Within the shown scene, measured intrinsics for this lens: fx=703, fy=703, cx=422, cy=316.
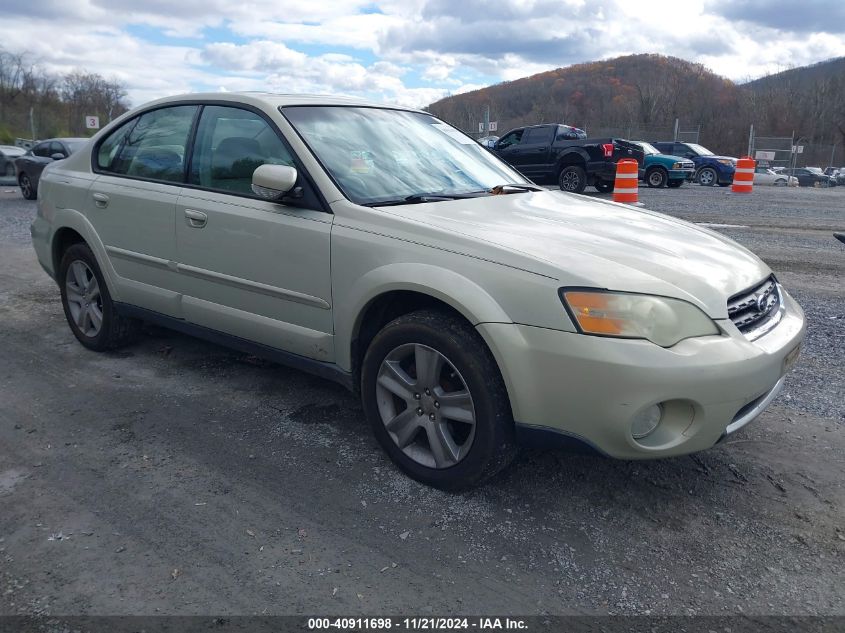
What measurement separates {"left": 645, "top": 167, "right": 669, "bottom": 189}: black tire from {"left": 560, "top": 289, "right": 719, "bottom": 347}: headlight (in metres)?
19.4

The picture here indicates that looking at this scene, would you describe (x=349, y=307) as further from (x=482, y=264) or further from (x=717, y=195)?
(x=717, y=195)

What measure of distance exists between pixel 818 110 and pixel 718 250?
71351 millimetres

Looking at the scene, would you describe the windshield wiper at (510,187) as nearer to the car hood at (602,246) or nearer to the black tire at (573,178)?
the car hood at (602,246)

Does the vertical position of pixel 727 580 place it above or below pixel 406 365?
below

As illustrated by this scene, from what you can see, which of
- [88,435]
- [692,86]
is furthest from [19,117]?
[692,86]

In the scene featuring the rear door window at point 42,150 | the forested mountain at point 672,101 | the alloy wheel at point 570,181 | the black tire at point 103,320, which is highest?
the forested mountain at point 672,101

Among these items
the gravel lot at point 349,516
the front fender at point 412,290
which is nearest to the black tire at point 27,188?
the gravel lot at point 349,516

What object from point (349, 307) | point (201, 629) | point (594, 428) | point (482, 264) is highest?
point (482, 264)

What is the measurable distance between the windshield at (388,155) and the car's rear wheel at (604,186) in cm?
1319

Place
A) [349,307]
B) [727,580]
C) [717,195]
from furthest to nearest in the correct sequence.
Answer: [717,195] < [349,307] < [727,580]

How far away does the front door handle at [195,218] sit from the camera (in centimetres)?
378

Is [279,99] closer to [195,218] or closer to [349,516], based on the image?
[195,218]

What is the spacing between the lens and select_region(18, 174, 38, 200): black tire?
15.6 metres

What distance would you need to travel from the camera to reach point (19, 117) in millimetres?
45969
